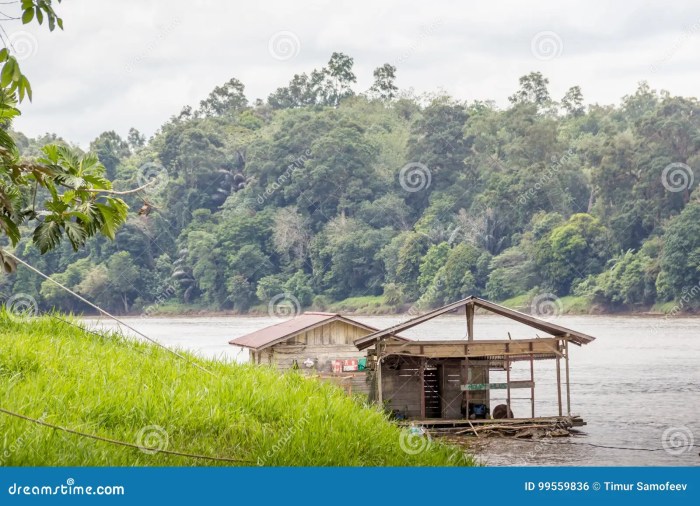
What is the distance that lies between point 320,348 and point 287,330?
0.85m

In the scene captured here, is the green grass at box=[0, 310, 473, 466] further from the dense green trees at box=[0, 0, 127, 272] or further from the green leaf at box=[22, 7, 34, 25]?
the green leaf at box=[22, 7, 34, 25]

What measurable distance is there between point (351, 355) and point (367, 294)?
42624 millimetres

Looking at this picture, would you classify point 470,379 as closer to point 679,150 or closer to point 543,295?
point 543,295

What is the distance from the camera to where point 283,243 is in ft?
222

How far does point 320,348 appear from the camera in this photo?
23688mm

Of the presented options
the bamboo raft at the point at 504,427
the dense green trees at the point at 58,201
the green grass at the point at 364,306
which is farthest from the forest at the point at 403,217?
the dense green trees at the point at 58,201

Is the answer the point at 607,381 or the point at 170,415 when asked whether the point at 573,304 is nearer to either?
the point at 607,381

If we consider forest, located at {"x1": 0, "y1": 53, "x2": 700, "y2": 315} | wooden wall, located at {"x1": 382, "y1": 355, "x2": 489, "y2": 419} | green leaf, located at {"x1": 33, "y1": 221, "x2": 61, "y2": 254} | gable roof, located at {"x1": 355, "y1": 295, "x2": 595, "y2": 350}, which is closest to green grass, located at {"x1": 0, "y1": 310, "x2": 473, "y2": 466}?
green leaf, located at {"x1": 33, "y1": 221, "x2": 61, "y2": 254}

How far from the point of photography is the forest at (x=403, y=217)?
5769 centimetres

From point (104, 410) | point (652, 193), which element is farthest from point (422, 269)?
point (104, 410)

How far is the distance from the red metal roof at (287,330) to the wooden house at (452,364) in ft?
3.44

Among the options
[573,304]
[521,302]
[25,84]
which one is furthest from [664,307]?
[25,84]

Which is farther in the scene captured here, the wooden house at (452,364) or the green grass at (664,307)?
the green grass at (664,307)

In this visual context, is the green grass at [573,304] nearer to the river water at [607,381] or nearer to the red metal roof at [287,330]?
the river water at [607,381]
